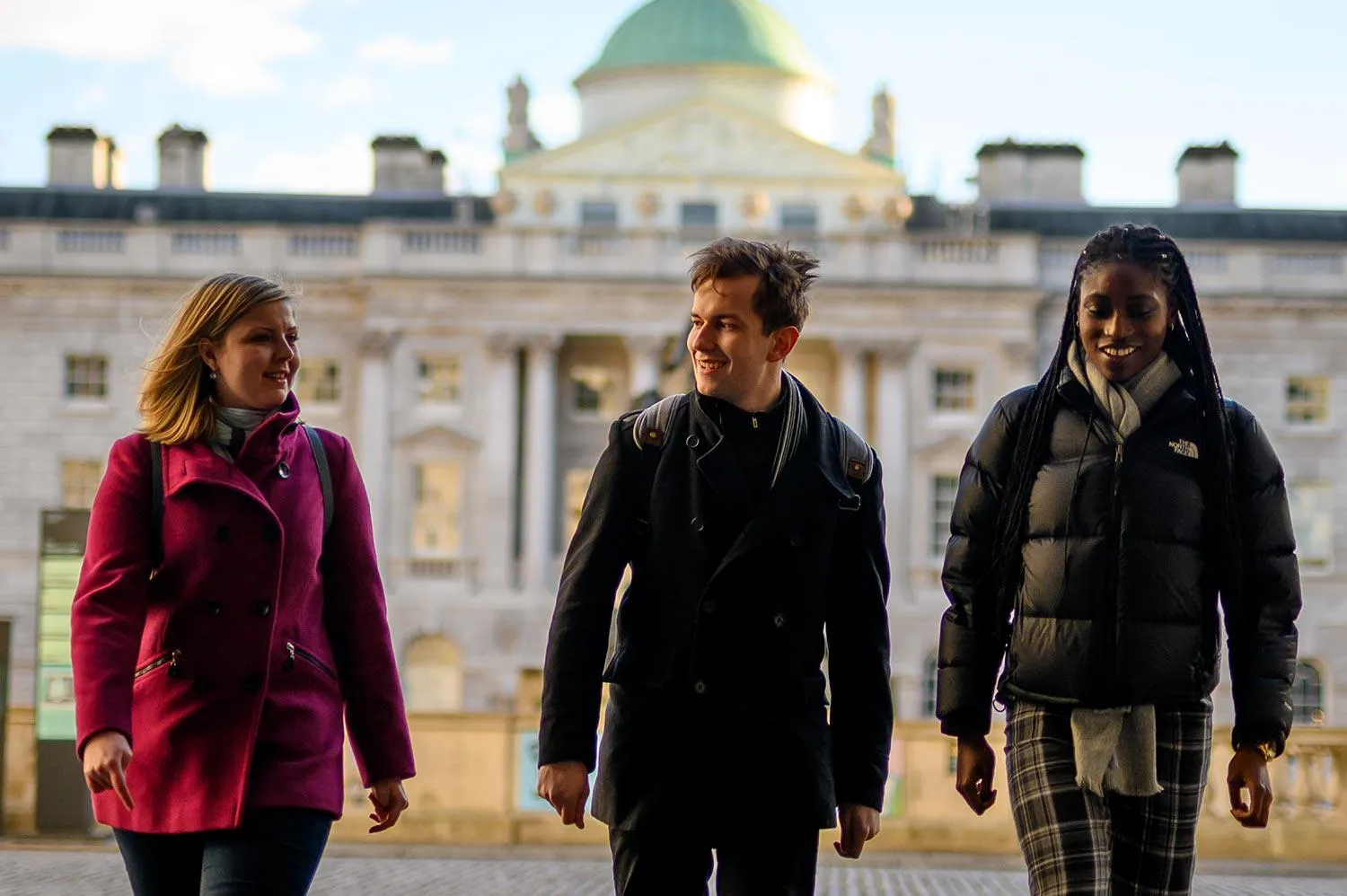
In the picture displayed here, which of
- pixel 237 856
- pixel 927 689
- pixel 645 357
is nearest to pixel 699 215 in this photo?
pixel 645 357

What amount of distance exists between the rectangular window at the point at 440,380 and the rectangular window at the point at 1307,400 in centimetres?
2070

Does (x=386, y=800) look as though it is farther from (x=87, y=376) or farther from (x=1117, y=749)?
(x=87, y=376)

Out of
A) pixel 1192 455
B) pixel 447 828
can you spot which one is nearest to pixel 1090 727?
pixel 1192 455

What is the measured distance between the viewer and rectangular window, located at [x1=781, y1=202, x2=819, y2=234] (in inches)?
2320

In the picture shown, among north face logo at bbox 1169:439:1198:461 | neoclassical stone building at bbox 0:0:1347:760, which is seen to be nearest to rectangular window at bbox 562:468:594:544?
neoclassical stone building at bbox 0:0:1347:760

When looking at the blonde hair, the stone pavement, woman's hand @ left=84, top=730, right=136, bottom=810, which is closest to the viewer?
woman's hand @ left=84, top=730, right=136, bottom=810

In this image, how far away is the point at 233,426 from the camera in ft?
18.9

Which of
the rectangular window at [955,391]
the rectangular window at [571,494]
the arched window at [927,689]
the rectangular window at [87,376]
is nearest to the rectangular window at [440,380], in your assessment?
the rectangular window at [571,494]

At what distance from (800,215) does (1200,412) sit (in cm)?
5326

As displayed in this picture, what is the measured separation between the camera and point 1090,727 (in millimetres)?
5820

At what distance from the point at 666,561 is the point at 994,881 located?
961cm

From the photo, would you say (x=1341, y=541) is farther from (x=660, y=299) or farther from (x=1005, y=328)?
(x=660, y=299)

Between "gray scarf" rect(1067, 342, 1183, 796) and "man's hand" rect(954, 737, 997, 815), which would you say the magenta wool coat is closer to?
"man's hand" rect(954, 737, 997, 815)

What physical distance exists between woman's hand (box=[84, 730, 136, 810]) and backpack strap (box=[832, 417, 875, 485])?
1886 mm
